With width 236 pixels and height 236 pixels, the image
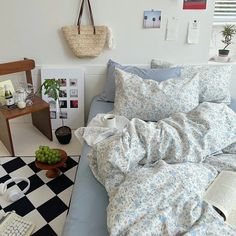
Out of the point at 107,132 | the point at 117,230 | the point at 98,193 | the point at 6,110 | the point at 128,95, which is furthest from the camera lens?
the point at 6,110

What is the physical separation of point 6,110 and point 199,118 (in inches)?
54.8

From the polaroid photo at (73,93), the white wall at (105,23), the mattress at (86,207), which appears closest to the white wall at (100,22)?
the white wall at (105,23)

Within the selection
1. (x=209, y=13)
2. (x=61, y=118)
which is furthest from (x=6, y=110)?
(x=209, y=13)

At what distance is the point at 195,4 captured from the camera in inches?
83.3

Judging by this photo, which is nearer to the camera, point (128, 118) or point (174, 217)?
point (174, 217)

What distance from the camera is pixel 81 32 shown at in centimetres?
212

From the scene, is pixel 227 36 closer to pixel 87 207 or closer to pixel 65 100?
pixel 65 100

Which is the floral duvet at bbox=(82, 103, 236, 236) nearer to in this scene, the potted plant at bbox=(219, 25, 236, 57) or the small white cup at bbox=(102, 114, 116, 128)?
the small white cup at bbox=(102, 114, 116, 128)

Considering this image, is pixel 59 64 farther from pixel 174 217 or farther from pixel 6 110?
pixel 174 217

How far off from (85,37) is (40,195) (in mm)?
1208

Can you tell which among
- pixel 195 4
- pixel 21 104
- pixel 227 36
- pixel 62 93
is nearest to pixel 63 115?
pixel 62 93

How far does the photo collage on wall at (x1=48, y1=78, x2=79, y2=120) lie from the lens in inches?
92.0

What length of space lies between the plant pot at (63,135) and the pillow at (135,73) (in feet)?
1.31

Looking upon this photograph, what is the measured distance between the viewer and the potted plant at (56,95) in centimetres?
210
